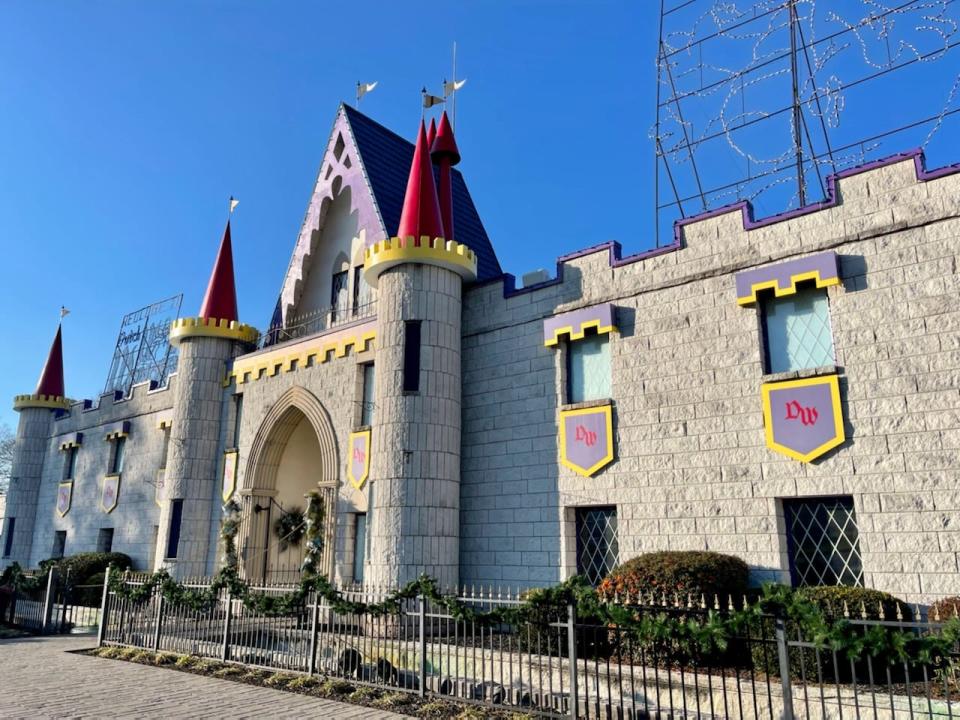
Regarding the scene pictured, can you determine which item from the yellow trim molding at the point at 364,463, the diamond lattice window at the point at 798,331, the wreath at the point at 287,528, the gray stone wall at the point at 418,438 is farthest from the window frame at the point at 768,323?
the wreath at the point at 287,528

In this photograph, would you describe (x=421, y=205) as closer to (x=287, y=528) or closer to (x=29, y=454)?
(x=287, y=528)

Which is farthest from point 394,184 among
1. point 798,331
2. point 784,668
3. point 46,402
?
point 46,402

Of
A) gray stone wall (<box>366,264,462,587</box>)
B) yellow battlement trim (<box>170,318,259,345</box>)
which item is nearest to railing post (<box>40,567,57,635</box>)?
yellow battlement trim (<box>170,318,259,345</box>)

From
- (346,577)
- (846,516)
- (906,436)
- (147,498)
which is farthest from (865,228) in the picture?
(147,498)

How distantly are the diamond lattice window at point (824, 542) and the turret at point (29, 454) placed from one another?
2772cm

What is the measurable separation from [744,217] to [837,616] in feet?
22.8

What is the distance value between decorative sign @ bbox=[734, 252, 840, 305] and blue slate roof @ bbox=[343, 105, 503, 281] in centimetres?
752

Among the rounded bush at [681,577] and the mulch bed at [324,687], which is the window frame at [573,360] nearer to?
the rounded bush at [681,577]

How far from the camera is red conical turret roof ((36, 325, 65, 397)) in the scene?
3045cm

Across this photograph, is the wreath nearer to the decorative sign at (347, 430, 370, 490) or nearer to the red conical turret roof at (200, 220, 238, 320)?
the decorative sign at (347, 430, 370, 490)

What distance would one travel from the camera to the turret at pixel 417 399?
1392 cm

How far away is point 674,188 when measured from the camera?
52.4 ft

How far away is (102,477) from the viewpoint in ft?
84.9

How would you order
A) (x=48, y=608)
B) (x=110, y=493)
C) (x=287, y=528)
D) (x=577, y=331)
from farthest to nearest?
(x=110, y=493)
(x=287, y=528)
(x=48, y=608)
(x=577, y=331)
